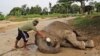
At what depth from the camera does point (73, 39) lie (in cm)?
1101

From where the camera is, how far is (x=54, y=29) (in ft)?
37.9

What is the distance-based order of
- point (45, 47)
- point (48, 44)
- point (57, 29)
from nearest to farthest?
point (45, 47) → point (48, 44) → point (57, 29)

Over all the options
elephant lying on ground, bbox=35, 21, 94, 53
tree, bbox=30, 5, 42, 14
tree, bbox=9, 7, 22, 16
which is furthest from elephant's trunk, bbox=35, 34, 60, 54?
tree, bbox=30, 5, 42, 14

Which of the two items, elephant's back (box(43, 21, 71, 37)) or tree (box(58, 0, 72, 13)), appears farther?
tree (box(58, 0, 72, 13))

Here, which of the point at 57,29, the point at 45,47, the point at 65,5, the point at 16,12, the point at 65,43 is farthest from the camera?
the point at 65,5

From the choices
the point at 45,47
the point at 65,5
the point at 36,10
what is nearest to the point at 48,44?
the point at 45,47

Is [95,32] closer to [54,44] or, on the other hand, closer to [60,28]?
[60,28]

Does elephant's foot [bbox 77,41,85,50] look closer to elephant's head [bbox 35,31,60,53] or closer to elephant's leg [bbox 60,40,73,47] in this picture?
elephant's leg [bbox 60,40,73,47]

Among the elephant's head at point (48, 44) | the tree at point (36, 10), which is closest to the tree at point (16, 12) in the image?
the tree at point (36, 10)

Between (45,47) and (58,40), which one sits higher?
(58,40)

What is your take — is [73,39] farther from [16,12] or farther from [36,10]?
[36,10]

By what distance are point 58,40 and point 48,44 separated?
61cm

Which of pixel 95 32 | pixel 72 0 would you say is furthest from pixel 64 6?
pixel 95 32

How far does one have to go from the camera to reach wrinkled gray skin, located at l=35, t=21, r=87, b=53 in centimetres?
1060
